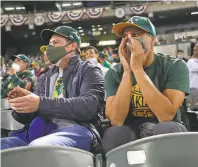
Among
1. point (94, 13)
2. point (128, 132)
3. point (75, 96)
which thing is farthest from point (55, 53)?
point (94, 13)

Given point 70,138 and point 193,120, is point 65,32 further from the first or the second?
point 193,120

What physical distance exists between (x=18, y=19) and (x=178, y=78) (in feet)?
64.2

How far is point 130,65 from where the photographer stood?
1.76 meters

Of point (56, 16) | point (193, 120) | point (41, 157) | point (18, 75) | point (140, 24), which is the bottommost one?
point (193, 120)

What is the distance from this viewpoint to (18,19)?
783 inches

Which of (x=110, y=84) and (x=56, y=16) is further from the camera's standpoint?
(x=56, y=16)

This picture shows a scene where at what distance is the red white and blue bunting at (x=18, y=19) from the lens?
1978cm

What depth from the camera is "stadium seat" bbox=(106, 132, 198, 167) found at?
3.34 ft

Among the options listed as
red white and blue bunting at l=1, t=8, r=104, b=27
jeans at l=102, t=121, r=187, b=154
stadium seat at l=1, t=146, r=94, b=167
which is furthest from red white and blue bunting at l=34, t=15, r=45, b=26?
stadium seat at l=1, t=146, r=94, b=167

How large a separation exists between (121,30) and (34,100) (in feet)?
2.33

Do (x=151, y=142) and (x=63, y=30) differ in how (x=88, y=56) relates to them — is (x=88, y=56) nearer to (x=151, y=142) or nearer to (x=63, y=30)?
(x=63, y=30)

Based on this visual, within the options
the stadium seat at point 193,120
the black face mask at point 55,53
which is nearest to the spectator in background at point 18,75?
the black face mask at point 55,53

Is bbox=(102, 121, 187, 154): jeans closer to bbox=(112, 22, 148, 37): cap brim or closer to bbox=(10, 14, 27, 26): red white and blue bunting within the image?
bbox=(112, 22, 148, 37): cap brim

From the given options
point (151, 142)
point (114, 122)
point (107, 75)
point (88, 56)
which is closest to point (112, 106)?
point (114, 122)
